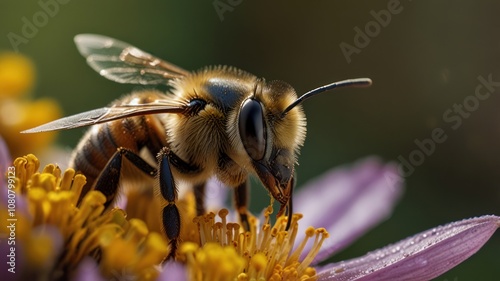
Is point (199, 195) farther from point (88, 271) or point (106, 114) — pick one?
point (88, 271)

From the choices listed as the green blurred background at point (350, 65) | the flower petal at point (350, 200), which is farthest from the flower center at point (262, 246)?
the green blurred background at point (350, 65)

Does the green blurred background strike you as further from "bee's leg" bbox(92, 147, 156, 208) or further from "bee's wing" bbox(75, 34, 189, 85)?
"bee's leg" bbox(92, 147, 156, 208)

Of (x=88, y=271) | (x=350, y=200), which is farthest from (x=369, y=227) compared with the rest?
(x=88, y=271)

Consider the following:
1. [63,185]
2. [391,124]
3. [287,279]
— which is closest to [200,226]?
[287,279]

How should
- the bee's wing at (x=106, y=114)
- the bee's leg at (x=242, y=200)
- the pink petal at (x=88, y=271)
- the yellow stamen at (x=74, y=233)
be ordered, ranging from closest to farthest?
the pink petal at (x=88, y=271), the yellow stamen at (x=74, y=233), the bee's wing at (x=106, y=114), the bee's leg at (x=242, y=200)

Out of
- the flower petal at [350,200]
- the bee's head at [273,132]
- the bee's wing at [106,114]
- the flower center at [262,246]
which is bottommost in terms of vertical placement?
the flower petal at [350,200]

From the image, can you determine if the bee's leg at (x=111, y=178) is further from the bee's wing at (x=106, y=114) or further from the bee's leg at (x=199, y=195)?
the bee's leg at (x=199, y=195)

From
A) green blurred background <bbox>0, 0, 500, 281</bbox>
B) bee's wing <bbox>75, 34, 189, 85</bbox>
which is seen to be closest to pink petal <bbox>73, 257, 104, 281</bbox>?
bee's wing <bbox>75, 34, 189, 85</bbox>

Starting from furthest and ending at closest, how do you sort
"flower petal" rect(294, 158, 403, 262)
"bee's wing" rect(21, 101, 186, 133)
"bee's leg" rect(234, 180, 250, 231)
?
"flower petal" rect(294, 158, 403, 262)
"bee's leg" rect(234, 180, 250, 231)
"bee's wing" rect(21, 101, 186, 133)
